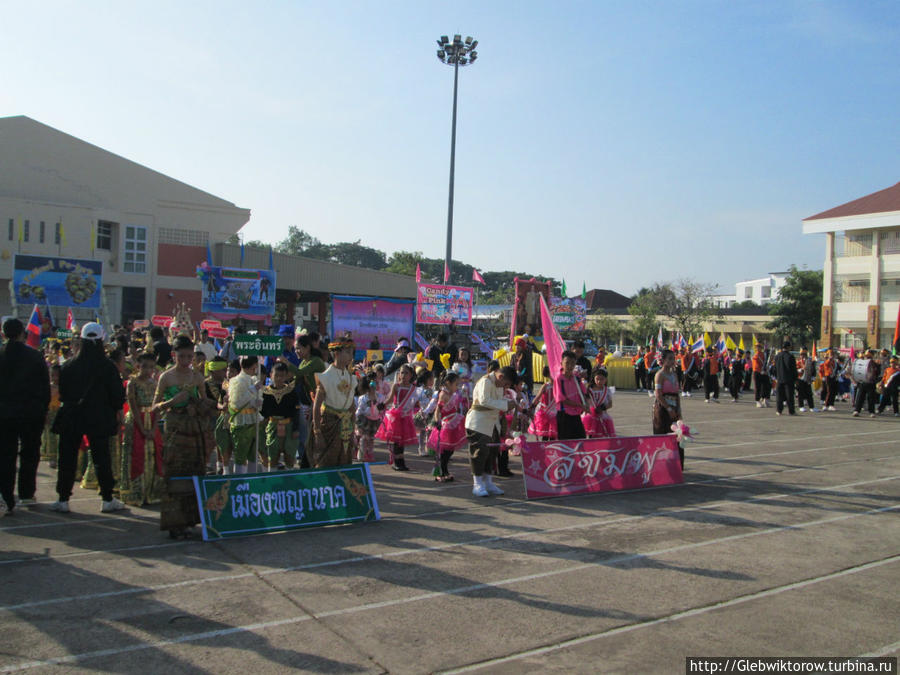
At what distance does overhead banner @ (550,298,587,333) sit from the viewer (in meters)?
40.7

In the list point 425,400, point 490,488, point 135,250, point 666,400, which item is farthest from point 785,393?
point 135,250

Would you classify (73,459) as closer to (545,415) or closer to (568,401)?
→ (568,401)

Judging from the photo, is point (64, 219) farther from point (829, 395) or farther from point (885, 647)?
point (885, 647)

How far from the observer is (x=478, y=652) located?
466 cm

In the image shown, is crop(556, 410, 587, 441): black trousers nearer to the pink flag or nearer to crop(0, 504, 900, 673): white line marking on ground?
the pink flag

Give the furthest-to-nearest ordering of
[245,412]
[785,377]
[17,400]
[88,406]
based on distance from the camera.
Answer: [785,377] → [245,412] → [88,406] → [17,400]

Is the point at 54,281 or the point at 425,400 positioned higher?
the point at 54,281

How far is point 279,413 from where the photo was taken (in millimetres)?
9055

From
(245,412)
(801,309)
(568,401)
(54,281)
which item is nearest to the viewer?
(245,412)

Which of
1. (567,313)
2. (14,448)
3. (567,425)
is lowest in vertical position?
(14,448)

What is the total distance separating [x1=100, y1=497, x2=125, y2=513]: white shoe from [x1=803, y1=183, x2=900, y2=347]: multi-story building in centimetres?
4644

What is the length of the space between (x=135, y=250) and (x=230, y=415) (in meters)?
30.5

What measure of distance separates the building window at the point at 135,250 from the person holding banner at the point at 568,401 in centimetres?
3108

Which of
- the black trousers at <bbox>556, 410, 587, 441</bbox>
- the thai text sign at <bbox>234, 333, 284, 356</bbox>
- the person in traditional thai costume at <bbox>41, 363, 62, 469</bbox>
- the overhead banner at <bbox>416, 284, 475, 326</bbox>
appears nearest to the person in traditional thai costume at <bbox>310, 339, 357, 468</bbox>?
the thai text sign at <bbox>234, 333, 284, 356</bbox>
